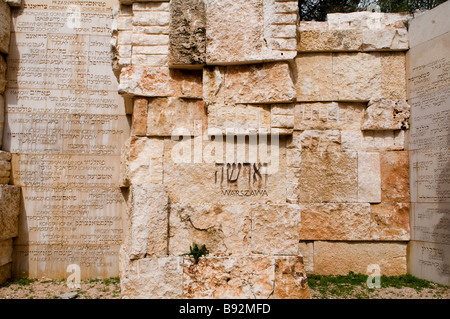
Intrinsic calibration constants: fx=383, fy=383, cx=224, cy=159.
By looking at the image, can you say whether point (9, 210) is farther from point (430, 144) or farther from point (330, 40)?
point (430, 144)

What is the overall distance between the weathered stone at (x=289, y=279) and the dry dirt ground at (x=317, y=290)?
0.83m

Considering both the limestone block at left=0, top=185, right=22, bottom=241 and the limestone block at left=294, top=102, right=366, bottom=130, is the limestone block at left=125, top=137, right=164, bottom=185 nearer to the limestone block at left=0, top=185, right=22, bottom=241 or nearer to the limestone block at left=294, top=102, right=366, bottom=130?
the limestone block at left=0, top=185, right=22, bottom=241

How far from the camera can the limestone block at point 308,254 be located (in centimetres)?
482

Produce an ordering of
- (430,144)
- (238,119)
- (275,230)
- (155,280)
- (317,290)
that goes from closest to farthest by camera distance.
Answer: (155,280) < (275,230) < (238,119) < (317,290) < (430,144)

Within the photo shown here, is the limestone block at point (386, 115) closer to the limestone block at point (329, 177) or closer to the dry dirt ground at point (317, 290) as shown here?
the limestone block at point (329, 177)

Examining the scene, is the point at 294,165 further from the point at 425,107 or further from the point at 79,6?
the point at 79,6

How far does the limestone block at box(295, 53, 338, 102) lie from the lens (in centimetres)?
495

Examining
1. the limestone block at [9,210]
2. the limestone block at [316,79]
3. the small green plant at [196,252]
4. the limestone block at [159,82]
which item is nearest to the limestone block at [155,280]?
the small green plant at [196,252]

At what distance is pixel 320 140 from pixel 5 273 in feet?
13.8

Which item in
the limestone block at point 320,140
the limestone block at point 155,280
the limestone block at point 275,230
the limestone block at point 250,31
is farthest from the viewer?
the limestone block at point 320,140

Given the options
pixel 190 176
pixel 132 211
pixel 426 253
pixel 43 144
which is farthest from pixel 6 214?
pixel 426 253

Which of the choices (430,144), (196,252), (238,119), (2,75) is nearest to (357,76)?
(430,144)

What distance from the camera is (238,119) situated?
353 cm

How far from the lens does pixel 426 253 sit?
181 inches
